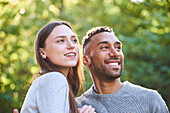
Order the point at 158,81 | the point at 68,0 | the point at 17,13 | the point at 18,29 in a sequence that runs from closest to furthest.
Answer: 1. the point at 17,13
2. the point at 18,29
3. the point at 158,81
4. the point at 68,0

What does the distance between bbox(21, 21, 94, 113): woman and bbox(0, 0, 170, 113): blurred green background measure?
6.28 ft

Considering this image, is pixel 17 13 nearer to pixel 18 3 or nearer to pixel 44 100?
pixel 18 3

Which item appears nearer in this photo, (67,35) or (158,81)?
(67,35)

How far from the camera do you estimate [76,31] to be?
6.56 meters

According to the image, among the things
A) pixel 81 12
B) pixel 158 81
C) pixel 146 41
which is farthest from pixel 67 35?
pixel 81 12

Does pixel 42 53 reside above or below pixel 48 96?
above

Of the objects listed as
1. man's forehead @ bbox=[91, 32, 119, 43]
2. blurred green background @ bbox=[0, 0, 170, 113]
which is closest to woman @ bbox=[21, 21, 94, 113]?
man's forehead @ bbox=[91, 32, 119, 43]

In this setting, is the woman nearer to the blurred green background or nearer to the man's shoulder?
the man's shoulder

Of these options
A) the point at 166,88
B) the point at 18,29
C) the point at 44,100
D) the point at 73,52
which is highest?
the point at 18,29

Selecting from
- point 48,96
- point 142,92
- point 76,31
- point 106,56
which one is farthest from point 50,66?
point 76,31

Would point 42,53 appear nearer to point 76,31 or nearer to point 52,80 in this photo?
point 52,80

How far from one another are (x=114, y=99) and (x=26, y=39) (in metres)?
3.95

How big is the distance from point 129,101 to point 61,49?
0.94 metres

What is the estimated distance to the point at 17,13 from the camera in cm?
564
